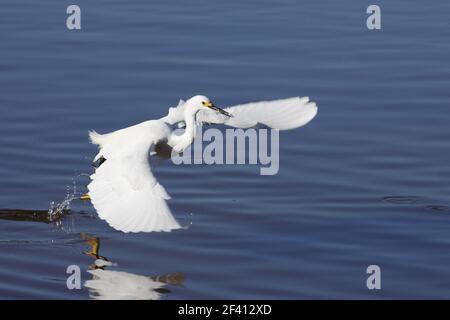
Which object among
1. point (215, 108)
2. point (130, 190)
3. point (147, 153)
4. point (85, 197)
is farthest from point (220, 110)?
point (130, 190)

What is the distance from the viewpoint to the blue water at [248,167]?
10430 millimetres

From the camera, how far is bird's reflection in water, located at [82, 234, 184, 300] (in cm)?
987

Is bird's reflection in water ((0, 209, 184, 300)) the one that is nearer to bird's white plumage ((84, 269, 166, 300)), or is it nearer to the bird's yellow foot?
bird's white plumage ((84, 269, 166, 300))

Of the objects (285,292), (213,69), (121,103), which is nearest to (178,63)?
(213,69)

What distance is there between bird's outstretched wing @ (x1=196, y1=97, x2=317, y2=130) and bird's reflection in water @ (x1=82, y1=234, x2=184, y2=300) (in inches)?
72.9

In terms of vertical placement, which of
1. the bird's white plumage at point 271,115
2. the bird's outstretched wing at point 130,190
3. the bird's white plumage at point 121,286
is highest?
the bird's white plumage at point 271,115

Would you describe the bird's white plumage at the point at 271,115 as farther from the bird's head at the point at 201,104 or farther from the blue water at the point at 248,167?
the blue water at the point at 248,167

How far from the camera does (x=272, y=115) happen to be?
11.5 meters

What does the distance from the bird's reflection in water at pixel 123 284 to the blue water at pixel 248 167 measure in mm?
84

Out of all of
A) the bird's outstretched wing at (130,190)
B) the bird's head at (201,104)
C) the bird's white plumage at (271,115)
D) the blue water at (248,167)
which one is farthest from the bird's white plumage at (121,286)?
the bird's white plumage at (271,115)

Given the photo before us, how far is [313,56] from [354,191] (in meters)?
4.26

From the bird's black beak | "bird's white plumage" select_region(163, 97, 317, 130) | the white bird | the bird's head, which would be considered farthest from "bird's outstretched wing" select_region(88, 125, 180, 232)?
"bird's white plumage" select_region(163, 97, 317, 130)

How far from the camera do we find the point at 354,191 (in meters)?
12.2
